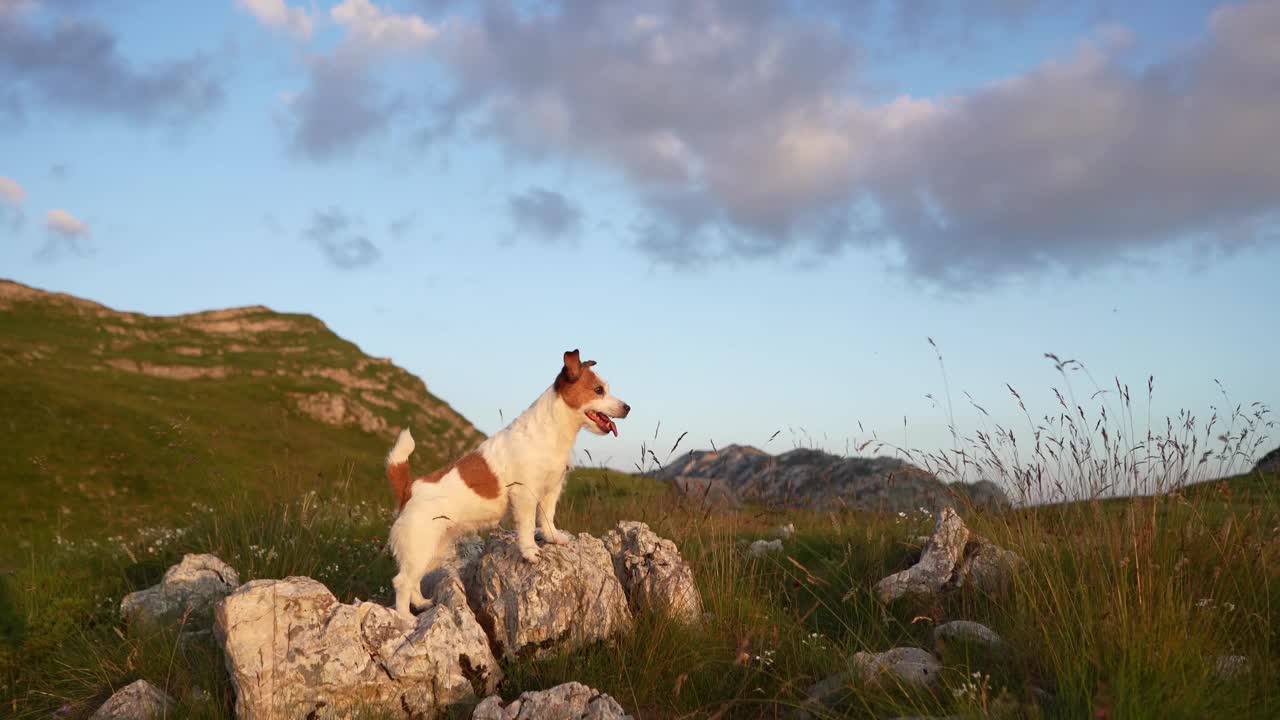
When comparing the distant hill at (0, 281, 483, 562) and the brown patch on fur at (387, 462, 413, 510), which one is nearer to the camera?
the brown patch on fur at (387, 462, 413, 510)

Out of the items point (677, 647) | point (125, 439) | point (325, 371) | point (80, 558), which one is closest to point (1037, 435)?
point (677, 647)

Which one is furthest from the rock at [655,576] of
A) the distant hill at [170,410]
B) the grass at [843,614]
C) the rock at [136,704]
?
the distant hill at [170,410]

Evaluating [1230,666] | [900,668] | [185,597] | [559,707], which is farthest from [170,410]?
[1230,666]

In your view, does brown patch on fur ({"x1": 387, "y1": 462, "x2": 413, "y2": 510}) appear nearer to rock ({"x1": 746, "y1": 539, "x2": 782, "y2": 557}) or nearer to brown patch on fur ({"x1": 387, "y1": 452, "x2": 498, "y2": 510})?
brown patch on fur ({"x1": 387, "y1": 452, "x2": 498, "y2": 510})

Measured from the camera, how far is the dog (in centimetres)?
654

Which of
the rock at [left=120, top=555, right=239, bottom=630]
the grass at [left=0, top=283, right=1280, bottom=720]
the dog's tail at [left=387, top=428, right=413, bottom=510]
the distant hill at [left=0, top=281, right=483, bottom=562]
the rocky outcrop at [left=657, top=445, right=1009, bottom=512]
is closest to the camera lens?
the grass at [left=0, top=283, right=1280, bottom=720]

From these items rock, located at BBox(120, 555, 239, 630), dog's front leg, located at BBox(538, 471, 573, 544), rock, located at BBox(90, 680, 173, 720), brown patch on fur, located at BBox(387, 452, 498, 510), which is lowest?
rock, located at BBox(90, 680, 173, 720)

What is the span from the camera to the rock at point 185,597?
7.61 m

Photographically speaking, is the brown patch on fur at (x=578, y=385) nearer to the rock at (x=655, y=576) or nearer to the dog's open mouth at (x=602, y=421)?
the dog's open mouth at (x=602, y=421)

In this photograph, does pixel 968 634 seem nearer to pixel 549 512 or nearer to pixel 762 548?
pixel 549 512

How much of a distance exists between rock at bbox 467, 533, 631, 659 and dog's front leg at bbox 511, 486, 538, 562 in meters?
0.14

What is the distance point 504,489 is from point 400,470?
0.93 meters

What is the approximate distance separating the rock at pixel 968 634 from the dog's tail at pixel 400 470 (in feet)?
14.3

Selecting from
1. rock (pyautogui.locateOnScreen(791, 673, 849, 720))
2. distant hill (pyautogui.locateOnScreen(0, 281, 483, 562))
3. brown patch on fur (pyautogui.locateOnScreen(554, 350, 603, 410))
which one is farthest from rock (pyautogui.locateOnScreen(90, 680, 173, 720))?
rock (pyautogui.locateOnScreen(791, 673, 849, 720))
